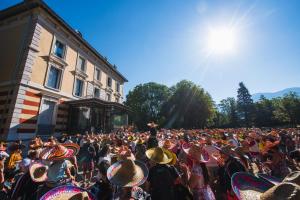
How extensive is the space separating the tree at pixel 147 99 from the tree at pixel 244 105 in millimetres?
30611

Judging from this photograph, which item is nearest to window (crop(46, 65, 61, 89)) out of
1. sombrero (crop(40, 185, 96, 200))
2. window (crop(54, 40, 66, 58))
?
window (crop(54, 40, 66, 58))

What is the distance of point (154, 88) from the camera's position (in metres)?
55.9

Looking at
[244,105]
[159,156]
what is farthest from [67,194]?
[244,105]

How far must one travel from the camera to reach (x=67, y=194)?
1870mm

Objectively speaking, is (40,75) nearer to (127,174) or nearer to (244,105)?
(127,174)

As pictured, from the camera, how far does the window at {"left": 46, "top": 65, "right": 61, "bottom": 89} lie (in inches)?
603

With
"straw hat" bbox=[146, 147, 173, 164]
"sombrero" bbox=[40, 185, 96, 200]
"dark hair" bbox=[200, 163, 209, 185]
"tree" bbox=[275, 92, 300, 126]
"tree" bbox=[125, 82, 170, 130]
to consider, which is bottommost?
"dark hair" bbox=[200, 163, 209, 185]

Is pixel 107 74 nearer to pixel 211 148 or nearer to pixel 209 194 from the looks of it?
pixel 211 148

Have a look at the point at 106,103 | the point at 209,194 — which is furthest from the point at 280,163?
the point at 106,103

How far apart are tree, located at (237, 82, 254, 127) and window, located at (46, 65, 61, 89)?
199 ft

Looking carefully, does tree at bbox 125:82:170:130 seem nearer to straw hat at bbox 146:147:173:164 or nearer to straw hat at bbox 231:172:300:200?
straw hat at bbox 146:147:173:164

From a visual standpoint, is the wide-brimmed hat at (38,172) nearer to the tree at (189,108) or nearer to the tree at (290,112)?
the tree at (189,108)

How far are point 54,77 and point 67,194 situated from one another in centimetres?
1684

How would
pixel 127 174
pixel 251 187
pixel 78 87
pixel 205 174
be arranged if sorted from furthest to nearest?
pixel 78 87 < pixel 205 174 < pixel 127 174 < pixel 251 187
